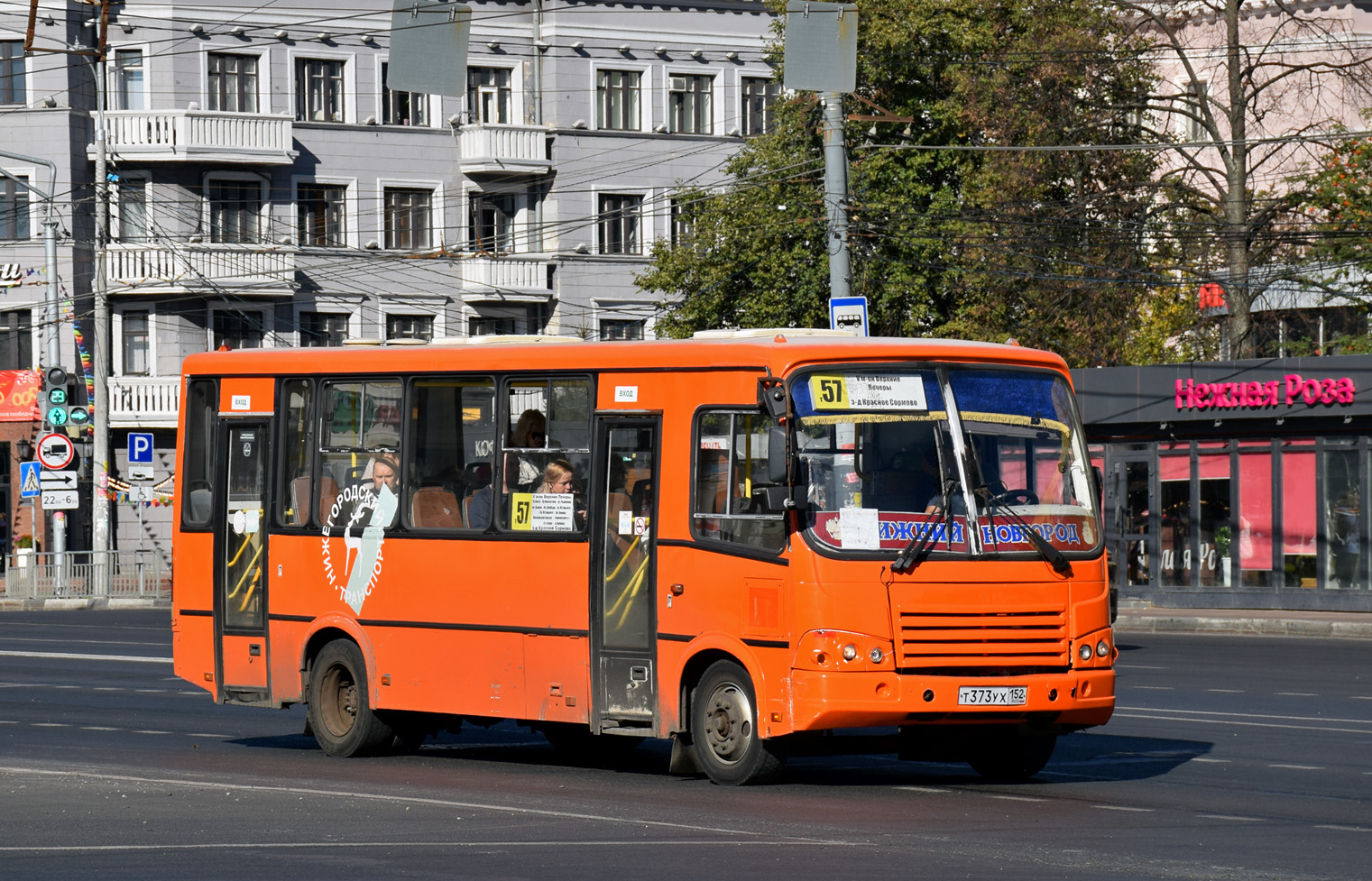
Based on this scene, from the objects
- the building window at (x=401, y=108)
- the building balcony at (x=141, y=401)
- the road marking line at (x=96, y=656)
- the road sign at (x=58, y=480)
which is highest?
the building window at (x=401, y=108)

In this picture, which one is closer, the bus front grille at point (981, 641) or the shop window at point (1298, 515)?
the bus front grille at point (981, 641)

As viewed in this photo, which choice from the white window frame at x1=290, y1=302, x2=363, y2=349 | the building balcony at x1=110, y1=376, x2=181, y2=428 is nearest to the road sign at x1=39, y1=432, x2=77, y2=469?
the building balcony at x1=110, y1=376, x2=181, y2=428

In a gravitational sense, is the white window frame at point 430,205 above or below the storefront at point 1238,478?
above

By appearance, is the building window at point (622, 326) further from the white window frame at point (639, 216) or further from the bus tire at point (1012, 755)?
the bus tire at point (1012, 755)

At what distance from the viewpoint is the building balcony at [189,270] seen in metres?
52.4

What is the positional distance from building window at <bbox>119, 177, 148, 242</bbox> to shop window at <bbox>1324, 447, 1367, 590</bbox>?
96.5 feet

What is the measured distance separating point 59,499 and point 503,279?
1493 cm

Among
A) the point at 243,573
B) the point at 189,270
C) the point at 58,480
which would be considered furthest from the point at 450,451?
the point at 189,270

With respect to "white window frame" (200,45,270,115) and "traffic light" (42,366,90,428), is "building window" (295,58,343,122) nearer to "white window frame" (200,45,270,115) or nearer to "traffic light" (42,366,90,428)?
"white window frame" (200,45,270,115)

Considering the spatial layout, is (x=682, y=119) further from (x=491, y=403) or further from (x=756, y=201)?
(x=491, y=403)

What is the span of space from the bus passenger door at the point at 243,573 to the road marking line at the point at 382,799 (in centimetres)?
203

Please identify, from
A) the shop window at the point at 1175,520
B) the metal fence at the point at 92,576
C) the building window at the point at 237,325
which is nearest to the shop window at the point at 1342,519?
the shop window at the point at 1175,520

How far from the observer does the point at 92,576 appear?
146 feet

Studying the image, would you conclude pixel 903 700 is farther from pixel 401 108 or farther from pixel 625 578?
pixel 401 108
